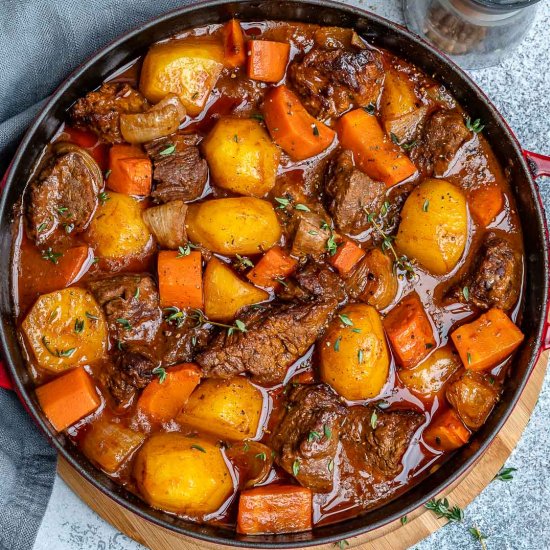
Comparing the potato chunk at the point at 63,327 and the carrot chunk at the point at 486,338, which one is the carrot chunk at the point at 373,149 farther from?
the potato chunk at the point at 63,327

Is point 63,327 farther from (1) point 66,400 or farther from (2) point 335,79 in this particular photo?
(2) point 335,79

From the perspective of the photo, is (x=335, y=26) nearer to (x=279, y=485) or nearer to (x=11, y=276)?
(x=11, y=276)

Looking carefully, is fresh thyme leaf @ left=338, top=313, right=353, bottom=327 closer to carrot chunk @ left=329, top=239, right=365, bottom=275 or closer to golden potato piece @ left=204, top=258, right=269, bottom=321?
carrot chunk @ left=329, top=239, right=365, bottom=275

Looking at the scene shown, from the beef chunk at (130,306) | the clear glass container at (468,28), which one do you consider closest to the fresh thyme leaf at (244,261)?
the beef chunk at (130,306)

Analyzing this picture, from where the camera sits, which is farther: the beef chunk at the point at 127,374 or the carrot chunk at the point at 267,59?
the carrot chunk at the point at 267,59

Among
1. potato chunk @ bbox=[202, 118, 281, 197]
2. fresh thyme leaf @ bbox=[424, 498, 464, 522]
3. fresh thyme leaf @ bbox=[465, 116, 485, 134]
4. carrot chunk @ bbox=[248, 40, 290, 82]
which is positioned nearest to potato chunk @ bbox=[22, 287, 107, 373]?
potato chunk @ bbox=[202, 118, 281, 197]

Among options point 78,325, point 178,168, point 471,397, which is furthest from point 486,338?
point 78,325
